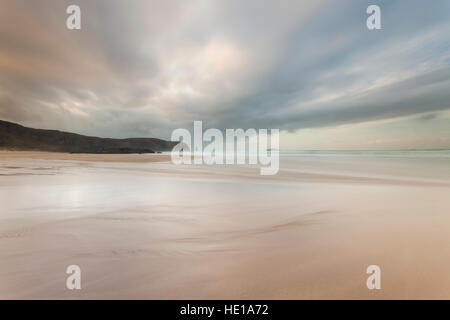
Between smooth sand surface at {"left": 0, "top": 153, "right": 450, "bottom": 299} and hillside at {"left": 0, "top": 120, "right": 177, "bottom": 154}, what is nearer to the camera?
smooth sand surface at {"left": 0, "top": 153, "right": 450, "bottom": 299}

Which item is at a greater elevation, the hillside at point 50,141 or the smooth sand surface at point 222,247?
the hillside at point 50,141

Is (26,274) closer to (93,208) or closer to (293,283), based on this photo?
(93,208)

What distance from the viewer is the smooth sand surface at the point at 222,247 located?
1.50 m

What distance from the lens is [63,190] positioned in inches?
177

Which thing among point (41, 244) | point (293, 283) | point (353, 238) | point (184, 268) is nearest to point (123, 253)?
point (184, 268)

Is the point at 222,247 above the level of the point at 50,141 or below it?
below

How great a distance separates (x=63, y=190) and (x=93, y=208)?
195cm

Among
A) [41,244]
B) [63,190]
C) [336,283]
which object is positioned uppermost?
[63,190]

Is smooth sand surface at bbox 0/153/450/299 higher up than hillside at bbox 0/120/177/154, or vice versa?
hillside at bbox 0/120/177/154

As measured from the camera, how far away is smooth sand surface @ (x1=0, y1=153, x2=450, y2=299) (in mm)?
1505

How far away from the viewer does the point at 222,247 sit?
83.8 inches

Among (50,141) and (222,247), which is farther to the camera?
(50,141)

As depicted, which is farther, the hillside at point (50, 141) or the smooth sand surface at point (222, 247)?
the hillside at point (50, 141)
